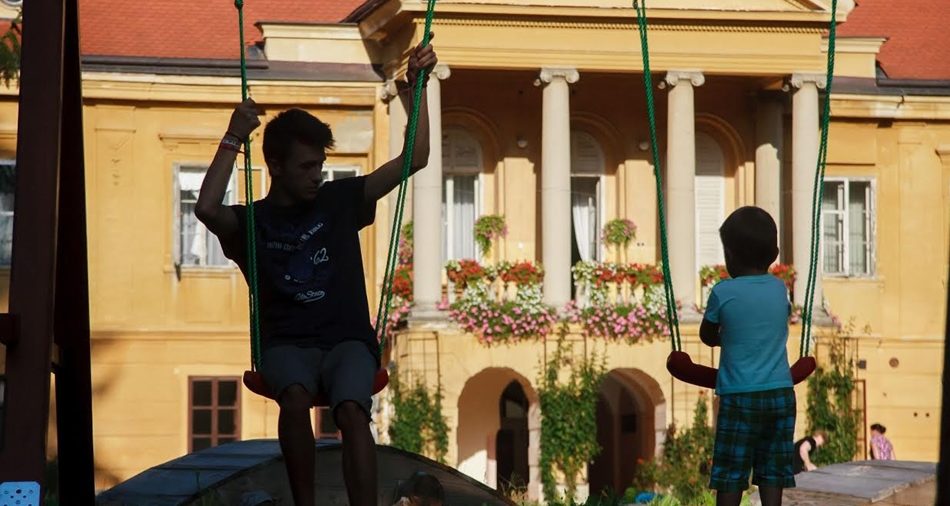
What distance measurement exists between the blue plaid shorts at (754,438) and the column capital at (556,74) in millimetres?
21597

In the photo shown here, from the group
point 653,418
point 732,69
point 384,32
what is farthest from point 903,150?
point 384,32

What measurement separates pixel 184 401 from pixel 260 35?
598 cm

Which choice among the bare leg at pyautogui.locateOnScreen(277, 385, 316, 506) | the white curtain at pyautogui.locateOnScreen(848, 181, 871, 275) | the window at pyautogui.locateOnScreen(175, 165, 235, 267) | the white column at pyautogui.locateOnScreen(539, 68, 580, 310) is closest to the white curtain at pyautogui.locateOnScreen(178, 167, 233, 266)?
the window at pyautogui.locateOnScreen(175, 165, 235, 267)

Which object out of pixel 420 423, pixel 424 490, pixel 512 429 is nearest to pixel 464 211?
pixel 512 429

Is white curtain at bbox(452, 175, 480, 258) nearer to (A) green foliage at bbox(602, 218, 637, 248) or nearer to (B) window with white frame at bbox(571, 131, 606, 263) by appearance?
(B) window with white frame at bbox(571, 131, 606, 263)

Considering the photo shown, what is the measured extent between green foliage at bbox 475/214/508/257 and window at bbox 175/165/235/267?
3784mm

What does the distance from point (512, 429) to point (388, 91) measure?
565 centimetres

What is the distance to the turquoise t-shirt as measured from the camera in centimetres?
812

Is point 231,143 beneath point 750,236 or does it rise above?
above

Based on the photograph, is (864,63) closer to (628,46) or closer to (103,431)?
(628,46)

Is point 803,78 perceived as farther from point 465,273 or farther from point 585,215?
point 465,273

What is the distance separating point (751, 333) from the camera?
8117 millimetres

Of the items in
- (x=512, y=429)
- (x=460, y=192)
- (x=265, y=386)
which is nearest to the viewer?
(x=265, y=386)

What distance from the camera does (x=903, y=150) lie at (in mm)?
32406
